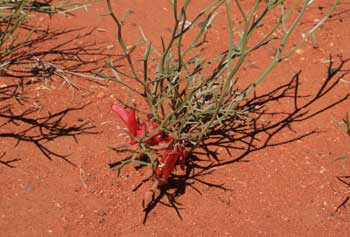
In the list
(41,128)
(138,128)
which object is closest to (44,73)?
(41,128)

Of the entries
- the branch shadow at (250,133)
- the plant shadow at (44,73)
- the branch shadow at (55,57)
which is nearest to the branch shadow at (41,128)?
the plant shadow at (44,73)

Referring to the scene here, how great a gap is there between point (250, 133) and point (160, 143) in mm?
431

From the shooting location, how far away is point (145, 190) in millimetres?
2275

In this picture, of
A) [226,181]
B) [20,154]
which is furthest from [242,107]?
[20,154]

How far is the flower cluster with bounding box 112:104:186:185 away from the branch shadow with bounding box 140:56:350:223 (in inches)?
3.2

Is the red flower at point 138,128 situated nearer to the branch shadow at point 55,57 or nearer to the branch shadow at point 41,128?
the branch shadow at point 41,128

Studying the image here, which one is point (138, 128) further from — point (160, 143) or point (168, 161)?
point (168, 161)

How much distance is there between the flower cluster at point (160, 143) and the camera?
2.17 metres

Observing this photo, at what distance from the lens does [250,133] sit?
8.26ft

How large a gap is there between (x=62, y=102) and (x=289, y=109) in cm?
100

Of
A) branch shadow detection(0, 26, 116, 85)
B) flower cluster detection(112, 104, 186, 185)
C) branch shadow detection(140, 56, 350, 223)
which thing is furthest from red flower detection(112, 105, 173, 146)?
branch shadow detection(0, 26, 116, 85)

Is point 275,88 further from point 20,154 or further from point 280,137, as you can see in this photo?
point 20,154

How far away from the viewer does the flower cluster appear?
217 centimetres

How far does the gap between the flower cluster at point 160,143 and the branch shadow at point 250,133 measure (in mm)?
80
